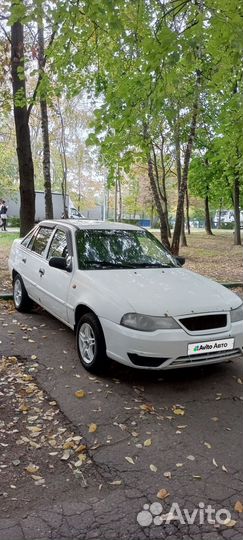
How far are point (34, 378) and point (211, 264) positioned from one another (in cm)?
990

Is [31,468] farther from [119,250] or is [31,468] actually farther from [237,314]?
[119,250]

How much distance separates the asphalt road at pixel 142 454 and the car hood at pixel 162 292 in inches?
33.6

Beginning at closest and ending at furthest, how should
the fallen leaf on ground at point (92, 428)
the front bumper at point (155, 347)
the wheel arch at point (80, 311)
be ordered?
the fallen leaf on ground at point (92, 428), the front bumper at point (155, 347), the wheel arch at point (80, 311)

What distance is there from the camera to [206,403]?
3.98 meters

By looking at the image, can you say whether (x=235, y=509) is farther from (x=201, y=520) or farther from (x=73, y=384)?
(x=73, y=384)

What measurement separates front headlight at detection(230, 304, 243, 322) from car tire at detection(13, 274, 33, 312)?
3583mm

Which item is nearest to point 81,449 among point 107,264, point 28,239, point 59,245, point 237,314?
point 237,314

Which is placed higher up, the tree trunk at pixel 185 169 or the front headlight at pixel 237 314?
the tree trunk at pixel 185 169

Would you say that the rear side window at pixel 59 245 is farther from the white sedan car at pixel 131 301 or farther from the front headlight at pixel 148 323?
the front headlight at pixel 148 323

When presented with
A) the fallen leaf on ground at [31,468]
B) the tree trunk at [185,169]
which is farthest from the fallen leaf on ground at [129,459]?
the tree trunk at [185,169]

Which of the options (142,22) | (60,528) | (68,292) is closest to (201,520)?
(60,528)

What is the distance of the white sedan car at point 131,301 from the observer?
3951 millimetres

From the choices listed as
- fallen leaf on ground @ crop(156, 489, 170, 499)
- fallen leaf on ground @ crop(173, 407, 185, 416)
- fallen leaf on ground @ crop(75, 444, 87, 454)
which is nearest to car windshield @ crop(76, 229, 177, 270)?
fallen leaf on ground @ crop(173, 407, 185, 416)

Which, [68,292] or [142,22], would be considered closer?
[68,292]
